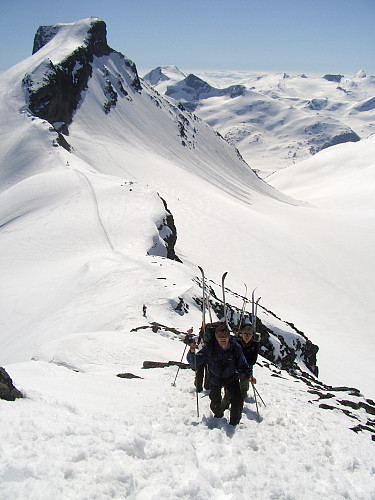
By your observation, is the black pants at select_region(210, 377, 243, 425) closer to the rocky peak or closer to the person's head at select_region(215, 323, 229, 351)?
the person's head at select_region(215, 323, 229, 351)

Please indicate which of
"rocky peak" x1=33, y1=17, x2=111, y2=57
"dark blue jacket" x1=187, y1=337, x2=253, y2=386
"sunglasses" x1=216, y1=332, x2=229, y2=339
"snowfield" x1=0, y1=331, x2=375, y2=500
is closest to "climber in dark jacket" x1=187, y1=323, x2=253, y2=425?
"dark blue jacket" x1=187, y1=337, x2=253, y2=386

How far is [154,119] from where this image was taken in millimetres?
110688

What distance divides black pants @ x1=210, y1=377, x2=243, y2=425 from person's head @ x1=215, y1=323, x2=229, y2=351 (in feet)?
2.49

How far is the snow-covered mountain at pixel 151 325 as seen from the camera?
5.12 meters

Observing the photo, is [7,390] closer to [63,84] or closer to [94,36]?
[63,84]

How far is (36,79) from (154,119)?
38.1 meters

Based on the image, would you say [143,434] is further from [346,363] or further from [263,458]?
[346,363]

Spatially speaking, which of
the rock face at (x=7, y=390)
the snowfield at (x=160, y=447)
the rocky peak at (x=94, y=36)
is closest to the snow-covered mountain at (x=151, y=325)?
the snowfield at (x=160, y=447)

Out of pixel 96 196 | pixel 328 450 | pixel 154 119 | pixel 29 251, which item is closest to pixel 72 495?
pixel 328 450

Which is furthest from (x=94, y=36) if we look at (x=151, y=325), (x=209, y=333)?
(x=209, y=333)

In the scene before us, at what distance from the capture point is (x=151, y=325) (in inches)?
608

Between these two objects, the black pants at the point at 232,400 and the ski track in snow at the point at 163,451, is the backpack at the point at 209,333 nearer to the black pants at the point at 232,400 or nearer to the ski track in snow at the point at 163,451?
the black pants at the point at 232,400

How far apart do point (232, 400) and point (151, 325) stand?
9.26 m

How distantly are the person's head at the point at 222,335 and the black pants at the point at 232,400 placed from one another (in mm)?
759
